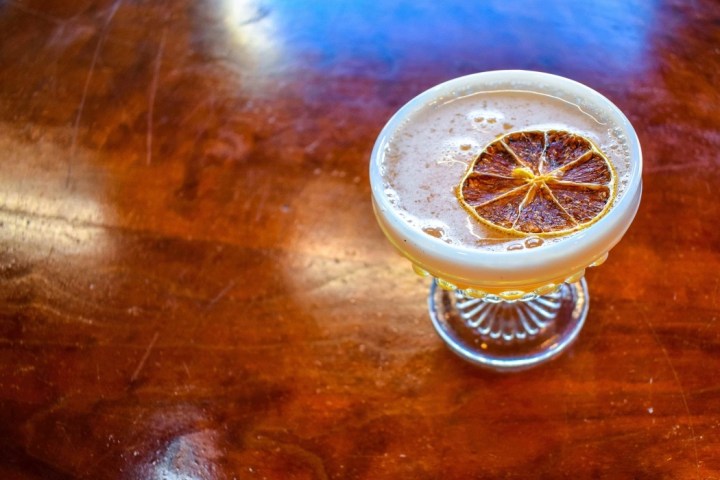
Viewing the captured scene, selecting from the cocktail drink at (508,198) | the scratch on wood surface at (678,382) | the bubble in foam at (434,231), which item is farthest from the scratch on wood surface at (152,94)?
the scratch on wood surface at (678,382)

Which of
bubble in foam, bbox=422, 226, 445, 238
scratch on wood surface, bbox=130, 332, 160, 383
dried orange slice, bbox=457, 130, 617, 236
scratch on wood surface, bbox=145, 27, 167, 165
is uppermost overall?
dried orange slice, bbox=457, 130, 617, 236

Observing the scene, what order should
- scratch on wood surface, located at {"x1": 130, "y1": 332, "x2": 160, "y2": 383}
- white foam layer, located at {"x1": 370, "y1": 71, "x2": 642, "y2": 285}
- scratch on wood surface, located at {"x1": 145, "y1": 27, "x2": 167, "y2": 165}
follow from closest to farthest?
white foam layer, located at {"x1": 370, "y1": 71, "x2": 642, "y2": 285}, scratch on wood surface, located at {"x1": 130, "y1": 332, "x2": 160, "y2": 383}, scratch on wood surface, located at {"x1": 145, "y1": 27, "x2": 167, "y2": 165}

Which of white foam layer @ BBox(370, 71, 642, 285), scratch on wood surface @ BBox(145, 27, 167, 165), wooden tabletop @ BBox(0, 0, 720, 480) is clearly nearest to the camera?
white foam layer @ BBox(370, 71, 642, 285)

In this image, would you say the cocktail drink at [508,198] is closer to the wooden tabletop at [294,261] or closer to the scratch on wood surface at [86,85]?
the wooden tabletop at [294,261]

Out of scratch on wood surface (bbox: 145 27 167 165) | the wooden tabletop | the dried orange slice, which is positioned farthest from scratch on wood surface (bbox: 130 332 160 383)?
the dried orange slice

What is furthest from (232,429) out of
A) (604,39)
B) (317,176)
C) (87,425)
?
(604,39)

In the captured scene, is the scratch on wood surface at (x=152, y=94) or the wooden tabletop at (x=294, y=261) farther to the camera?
the scratch on wood surface at (x=152, y=94)

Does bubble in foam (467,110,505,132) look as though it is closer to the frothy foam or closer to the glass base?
the frothy foam
